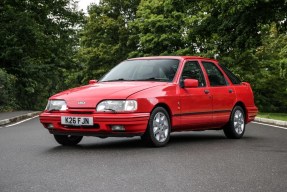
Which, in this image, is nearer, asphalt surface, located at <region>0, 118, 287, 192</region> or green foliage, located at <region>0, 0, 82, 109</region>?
asphalt surface, located at <region>0, 118, 287, 192</region>

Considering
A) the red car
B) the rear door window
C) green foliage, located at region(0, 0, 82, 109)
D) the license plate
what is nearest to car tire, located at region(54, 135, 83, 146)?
the red car

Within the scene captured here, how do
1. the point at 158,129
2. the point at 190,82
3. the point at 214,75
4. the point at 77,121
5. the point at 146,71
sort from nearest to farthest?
1. the point at 77,121
2. the point at 158,129
3. the point at 190,82
4. the point at 146,71
5. the point at 214,75

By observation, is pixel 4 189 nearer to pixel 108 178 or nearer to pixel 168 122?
pixel 108 178

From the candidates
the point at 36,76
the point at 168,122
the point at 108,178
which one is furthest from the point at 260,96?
the point at 108,178

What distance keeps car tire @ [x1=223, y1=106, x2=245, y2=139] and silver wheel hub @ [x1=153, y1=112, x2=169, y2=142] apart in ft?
6.94

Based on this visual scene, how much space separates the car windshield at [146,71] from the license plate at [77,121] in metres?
1.52

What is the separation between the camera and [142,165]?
7.27m

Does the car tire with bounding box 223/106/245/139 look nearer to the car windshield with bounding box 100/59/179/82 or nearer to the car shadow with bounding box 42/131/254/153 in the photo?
the car shadow with bounding box 42/131/254/153

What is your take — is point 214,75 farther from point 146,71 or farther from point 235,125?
point 146,71

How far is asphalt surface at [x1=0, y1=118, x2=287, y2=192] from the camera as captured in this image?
5.81 m

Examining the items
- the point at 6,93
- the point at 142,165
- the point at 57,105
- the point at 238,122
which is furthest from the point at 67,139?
the point at 6,93

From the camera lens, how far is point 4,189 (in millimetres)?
5590

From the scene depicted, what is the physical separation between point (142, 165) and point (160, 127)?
7.00 feet

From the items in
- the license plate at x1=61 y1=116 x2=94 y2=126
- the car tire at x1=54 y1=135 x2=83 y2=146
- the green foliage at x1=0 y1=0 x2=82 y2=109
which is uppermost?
the green foliage at x1=0 y1=0 x2=82 y2=109
